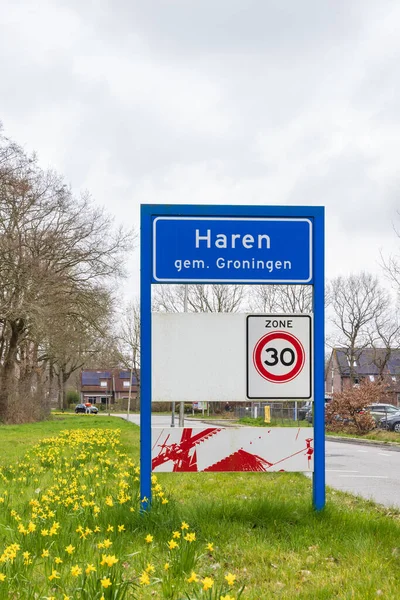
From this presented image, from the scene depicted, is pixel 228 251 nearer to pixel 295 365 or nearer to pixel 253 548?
pixel 295 365

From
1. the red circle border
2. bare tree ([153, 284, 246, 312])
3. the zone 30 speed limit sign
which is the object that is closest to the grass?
the zone 30 speed limit sign

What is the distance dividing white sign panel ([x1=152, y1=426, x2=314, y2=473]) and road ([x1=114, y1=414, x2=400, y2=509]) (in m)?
2.55

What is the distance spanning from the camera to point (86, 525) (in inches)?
214

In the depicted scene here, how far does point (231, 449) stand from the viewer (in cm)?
654

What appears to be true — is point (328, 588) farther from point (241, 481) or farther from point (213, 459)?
point (241, 481)

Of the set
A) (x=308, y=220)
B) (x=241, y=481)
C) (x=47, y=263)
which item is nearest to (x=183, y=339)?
(x=308, y=220)

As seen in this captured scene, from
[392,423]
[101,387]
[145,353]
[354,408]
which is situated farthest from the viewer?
[101,387]

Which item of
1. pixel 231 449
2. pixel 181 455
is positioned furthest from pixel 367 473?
pixel 181 455

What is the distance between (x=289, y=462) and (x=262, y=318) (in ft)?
4.57

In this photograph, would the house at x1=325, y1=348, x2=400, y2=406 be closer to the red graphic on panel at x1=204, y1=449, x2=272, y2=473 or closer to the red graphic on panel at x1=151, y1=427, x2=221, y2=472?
the red graphic on panel at x1=204, y1=449, x2=272, y2=473

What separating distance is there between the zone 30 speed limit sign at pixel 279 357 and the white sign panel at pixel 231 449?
0.38 metres

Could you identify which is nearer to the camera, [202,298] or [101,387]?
[202,298]

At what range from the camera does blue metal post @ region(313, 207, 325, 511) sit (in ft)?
21.5

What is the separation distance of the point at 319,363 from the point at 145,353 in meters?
1.68
